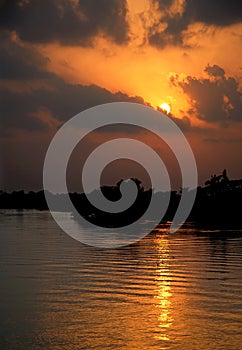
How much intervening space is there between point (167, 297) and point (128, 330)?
5.78 meters

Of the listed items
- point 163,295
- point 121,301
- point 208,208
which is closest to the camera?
point 121,301

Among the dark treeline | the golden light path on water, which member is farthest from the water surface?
the dark treeline

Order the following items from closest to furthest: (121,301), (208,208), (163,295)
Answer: (121,301), (163,295), (208,208)

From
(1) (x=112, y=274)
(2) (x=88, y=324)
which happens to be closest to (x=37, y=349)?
(2) (x=88, y=324)

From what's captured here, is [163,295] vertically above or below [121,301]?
above

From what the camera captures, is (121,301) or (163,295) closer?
(121,301)

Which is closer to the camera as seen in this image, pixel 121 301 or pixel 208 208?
pixel 121 301

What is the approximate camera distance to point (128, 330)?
2022 centimetres

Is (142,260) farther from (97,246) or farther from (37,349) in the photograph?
(37,349)

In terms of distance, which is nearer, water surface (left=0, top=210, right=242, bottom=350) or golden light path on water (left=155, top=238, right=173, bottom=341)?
water surface (left=0, top=210, right=242, bottom=350)

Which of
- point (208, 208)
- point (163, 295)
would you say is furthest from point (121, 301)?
point (208, 208)

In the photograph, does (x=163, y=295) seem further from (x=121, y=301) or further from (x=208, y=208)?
(x=208, y=208)

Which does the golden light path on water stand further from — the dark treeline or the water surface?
the dark treeline

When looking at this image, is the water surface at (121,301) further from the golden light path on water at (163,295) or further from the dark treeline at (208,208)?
the dark treeline at (208,208)
